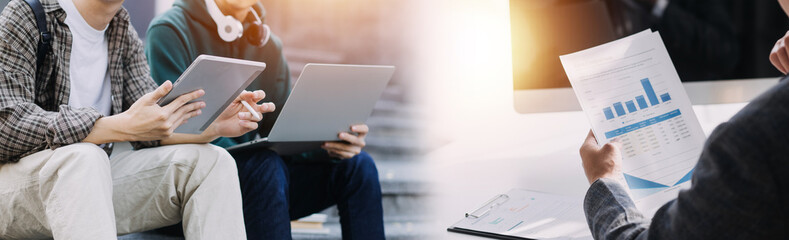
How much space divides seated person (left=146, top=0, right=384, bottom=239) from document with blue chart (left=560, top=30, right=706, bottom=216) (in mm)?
871

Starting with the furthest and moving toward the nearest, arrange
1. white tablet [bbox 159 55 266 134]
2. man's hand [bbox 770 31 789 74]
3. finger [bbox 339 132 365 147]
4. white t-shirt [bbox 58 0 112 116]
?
finger [bbox 339 132 365 147] < white t-shirt [bbox 58 0 112 116] < white tablet [bbox 159 55 266 134] < man's hand [bbox 770 31 789 74]

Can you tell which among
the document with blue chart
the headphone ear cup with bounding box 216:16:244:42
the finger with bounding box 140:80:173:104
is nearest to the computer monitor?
the document with blue chart

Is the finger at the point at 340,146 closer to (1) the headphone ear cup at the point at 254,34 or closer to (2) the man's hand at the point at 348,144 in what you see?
(2) the man's hand at the point at 348,144

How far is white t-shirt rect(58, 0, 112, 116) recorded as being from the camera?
5.05ft

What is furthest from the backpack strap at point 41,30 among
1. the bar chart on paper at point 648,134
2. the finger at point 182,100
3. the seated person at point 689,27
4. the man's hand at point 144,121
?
the seated person at point 689,27

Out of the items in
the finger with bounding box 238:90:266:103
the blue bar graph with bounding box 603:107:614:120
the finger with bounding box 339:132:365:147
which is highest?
the blue bar graph with bounding box 603:107:614:120

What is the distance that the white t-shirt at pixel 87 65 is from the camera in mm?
1540

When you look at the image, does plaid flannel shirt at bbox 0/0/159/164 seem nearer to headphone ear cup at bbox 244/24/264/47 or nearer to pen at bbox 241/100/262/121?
pen at bbox 241/100/262/121

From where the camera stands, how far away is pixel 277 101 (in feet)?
7.06

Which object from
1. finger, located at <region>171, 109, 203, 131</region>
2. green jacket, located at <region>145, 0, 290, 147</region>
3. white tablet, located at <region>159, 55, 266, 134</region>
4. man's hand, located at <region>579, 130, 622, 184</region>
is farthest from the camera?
green jacket, located at <region>145, 0, 290, 147</region>

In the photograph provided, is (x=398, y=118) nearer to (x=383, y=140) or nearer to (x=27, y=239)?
(x=383, y=140)

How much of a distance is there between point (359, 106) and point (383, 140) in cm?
60

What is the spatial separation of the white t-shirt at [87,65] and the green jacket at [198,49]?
0.26 metres

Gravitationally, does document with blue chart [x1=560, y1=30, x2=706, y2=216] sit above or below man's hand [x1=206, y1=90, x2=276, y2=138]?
above
